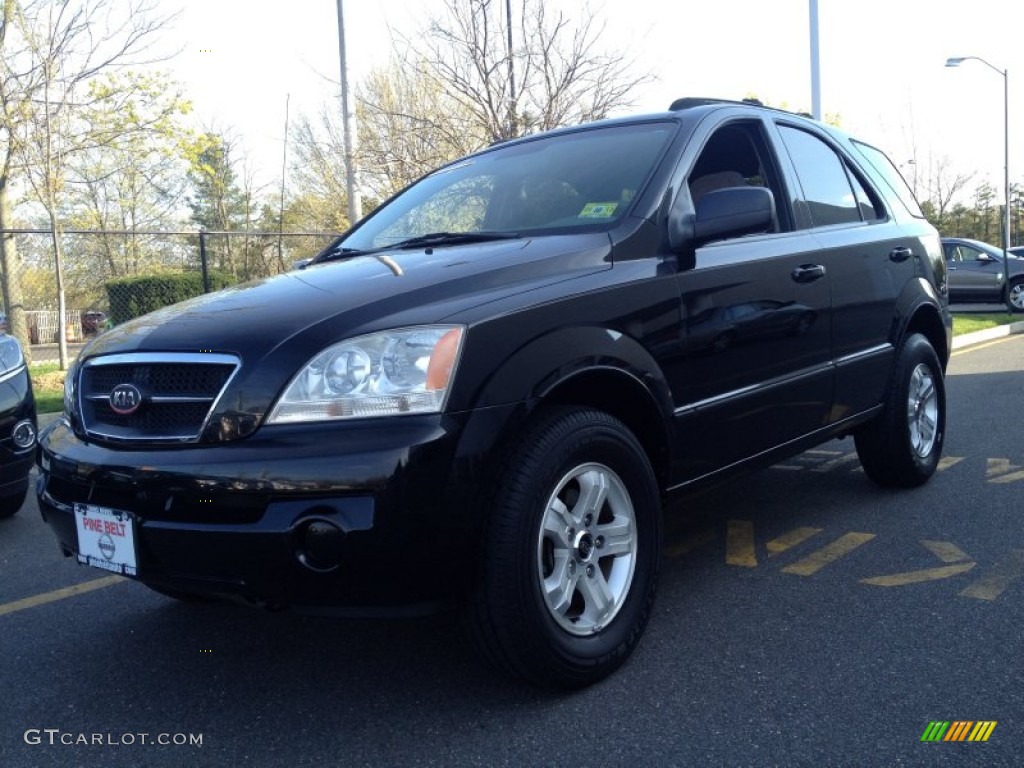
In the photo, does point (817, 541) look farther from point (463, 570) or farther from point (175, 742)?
point (175, 742)

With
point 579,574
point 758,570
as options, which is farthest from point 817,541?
point 579,574

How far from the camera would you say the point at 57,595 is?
391 cm

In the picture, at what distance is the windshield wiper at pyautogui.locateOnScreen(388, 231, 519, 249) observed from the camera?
344 cm

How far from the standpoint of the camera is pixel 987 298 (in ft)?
66.2

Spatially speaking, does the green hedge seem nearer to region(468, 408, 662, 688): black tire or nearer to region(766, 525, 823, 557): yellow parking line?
region(766, 525, 823, 557): yellow parking line

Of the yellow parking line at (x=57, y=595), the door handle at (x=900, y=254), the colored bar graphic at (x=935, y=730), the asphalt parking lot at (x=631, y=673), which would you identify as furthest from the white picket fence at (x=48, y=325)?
the colored bar graphic at (x=935, y=730)

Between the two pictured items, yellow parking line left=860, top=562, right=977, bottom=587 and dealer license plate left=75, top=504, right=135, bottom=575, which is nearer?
dealer license plate left=75, top=504, right=135, bottom=575

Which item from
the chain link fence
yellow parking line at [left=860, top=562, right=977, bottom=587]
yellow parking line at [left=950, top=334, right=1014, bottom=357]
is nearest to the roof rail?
yellow parking line at [left=860, top=562, right=977, bottom=587]

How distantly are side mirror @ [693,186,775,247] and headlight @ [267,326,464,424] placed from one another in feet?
3.87

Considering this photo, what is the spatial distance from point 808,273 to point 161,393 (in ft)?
8.42

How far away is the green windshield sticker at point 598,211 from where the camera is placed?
3367 millimetres

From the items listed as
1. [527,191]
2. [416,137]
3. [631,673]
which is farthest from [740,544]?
[416,137]

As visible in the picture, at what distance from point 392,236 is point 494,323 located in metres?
1.52

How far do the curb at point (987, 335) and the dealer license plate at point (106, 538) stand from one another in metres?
12.4
